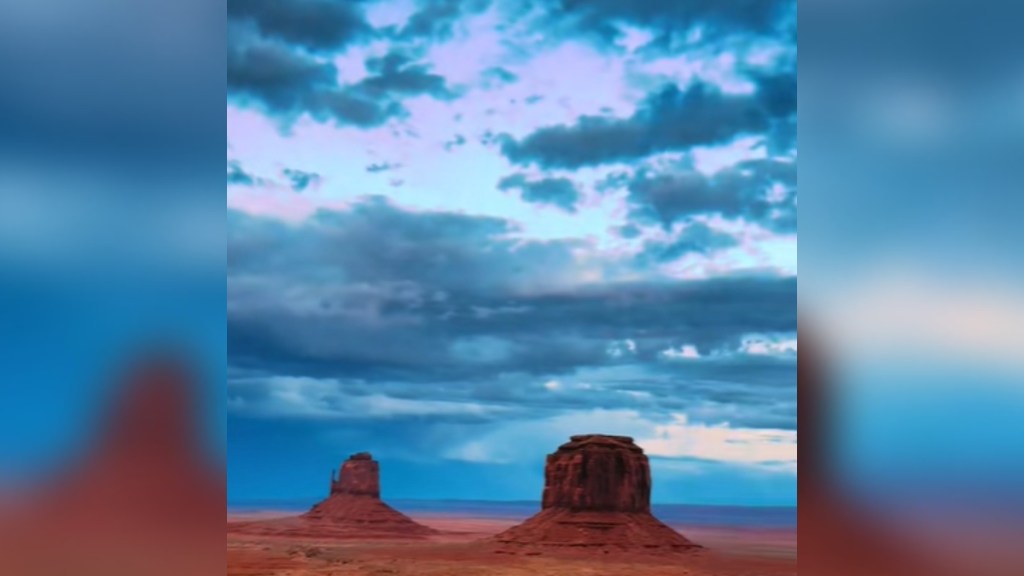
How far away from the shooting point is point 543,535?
58906mm

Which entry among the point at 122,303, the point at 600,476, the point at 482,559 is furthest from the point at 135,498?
the point at 600,476

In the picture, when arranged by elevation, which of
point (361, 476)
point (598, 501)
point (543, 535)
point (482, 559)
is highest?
point (361, 476)

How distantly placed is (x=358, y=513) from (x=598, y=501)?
19.9m

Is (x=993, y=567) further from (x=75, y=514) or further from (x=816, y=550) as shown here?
(x=75, y=514)

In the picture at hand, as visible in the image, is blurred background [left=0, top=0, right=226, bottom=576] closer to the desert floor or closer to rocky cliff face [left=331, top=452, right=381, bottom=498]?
the desert floor

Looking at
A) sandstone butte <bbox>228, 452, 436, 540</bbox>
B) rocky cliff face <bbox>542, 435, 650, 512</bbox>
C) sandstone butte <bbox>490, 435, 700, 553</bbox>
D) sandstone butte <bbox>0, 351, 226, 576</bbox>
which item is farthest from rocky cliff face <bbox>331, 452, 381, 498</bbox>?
sandstone butte <bbox>0, 351, 226, 576</bbox>

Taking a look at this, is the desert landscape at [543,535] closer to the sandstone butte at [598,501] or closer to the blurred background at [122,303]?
the sandstone butte at [598,501]

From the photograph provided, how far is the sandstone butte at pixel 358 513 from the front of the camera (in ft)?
214

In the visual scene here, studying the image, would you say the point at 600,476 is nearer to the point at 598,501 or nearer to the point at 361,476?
the point at 598,501

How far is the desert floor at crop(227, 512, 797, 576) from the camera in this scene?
4691 cm

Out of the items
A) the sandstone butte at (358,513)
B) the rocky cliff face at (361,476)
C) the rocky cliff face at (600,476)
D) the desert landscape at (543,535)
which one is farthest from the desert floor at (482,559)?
the rocky cliff face at (361,476)

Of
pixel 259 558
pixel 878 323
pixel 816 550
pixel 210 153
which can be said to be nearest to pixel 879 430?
pixel 878 323

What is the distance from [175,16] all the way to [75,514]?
177 cm

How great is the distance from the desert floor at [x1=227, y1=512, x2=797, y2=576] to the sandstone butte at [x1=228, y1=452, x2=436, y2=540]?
10.7ft
